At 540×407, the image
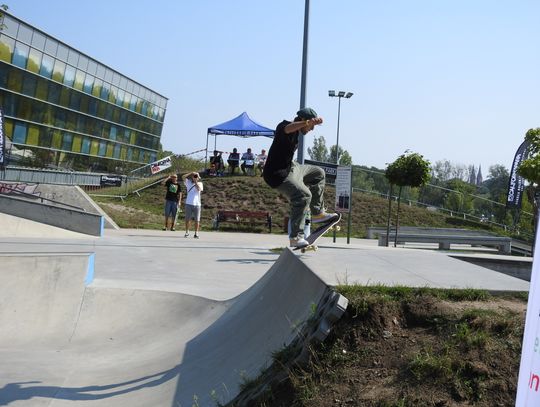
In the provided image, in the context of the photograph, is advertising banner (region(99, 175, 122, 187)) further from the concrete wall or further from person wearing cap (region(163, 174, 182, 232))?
the concrete wall

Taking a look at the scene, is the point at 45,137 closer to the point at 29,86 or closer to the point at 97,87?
the point at 29,86

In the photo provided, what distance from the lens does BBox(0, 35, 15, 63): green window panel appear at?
105ft

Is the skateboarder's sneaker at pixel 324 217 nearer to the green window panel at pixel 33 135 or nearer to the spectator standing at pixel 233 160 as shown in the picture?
the spectator standing at pixel 233 160

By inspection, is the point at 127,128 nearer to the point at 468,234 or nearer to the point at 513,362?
the point at 468,234

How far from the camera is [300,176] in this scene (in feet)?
21.6

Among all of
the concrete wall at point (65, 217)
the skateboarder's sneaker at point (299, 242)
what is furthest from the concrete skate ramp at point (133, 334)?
the concrete wall at point (65, 217)

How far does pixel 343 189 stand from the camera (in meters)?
15.6

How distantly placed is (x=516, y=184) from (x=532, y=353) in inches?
1053

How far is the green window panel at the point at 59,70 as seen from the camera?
37875 mm

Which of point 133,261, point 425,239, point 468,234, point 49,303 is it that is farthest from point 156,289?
point 468,234

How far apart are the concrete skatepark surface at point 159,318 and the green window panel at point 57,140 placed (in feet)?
103

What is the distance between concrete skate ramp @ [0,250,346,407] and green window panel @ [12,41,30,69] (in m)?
29.9

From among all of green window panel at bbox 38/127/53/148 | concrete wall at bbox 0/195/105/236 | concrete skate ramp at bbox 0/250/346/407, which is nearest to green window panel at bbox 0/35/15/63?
green window panel at bbox 38/127/53/148

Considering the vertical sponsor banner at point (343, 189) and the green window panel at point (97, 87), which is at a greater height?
the green window panel at point (97, 87)
